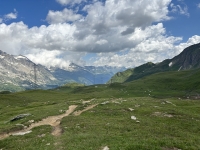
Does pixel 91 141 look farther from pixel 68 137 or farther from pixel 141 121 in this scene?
pixel 141 121

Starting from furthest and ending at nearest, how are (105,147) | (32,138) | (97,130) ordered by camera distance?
(97,130), (32,138), (105,147)

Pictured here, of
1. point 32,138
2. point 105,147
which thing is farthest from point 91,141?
point 32,138

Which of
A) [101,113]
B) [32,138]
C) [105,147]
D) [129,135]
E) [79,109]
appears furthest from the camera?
[79,109]

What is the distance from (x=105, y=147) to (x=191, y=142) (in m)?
11.5

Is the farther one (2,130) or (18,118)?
(18,118)

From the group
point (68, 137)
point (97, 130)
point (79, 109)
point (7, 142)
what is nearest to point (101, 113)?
point (79, 109)

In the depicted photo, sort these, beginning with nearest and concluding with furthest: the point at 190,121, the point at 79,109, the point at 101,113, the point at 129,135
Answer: the point at 129,135 < the point at 190,121 < the point at 101,113 < the point at 79,109

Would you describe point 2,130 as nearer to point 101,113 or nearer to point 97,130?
point 97,130

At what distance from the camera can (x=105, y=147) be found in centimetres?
2516

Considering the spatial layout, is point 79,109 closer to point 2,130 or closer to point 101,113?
point 101,113

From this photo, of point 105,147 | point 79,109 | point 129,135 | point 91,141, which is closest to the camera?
point 105,147

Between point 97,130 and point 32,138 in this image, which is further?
point 97,130

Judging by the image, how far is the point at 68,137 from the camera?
30125mm

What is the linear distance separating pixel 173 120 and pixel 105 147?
66.2 ft
